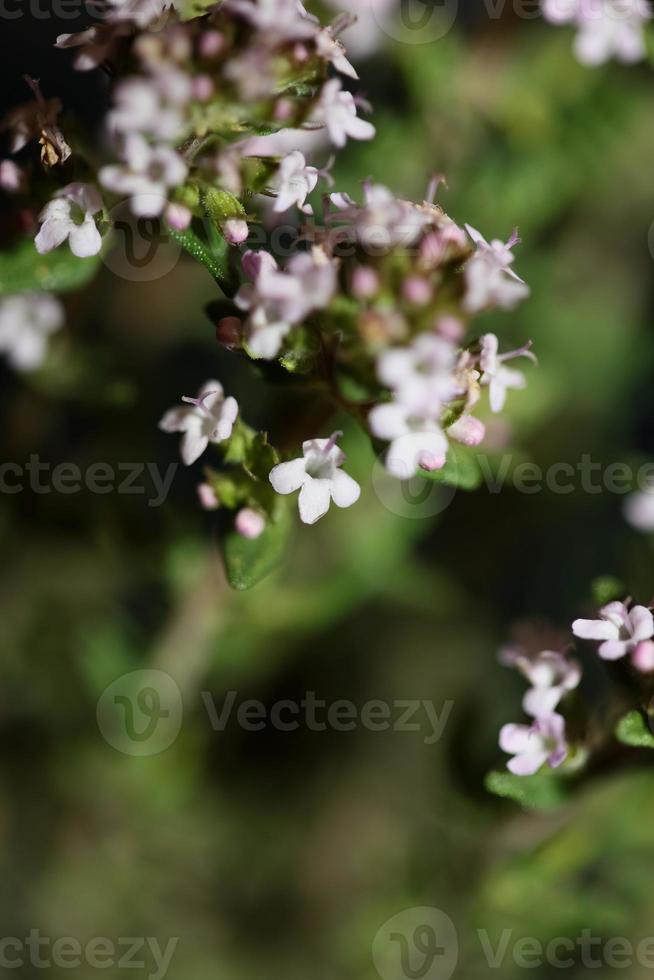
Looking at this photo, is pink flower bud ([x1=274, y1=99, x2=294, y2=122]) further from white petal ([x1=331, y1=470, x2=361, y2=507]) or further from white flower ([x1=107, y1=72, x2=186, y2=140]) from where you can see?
white petal ([x1=331, y1=470, x2=361, y2=507])

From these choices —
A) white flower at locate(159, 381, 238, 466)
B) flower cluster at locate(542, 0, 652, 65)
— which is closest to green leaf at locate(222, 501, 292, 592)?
white flower at locate(159, 381, 238, 466)

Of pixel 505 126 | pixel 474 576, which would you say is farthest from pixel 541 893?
pixel 505 126

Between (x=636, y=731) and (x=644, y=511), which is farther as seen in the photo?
(x=644, y=511)

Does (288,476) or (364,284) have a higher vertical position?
(364,284)

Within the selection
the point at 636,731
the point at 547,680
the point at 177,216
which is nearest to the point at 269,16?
the point at 177,216

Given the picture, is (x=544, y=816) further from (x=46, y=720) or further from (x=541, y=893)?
(x=46, y=720)

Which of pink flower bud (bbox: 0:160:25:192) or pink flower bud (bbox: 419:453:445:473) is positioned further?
pink flower bud (bbox: 0:160:25:192)

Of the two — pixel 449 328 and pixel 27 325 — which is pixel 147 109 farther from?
pixel 27 325
